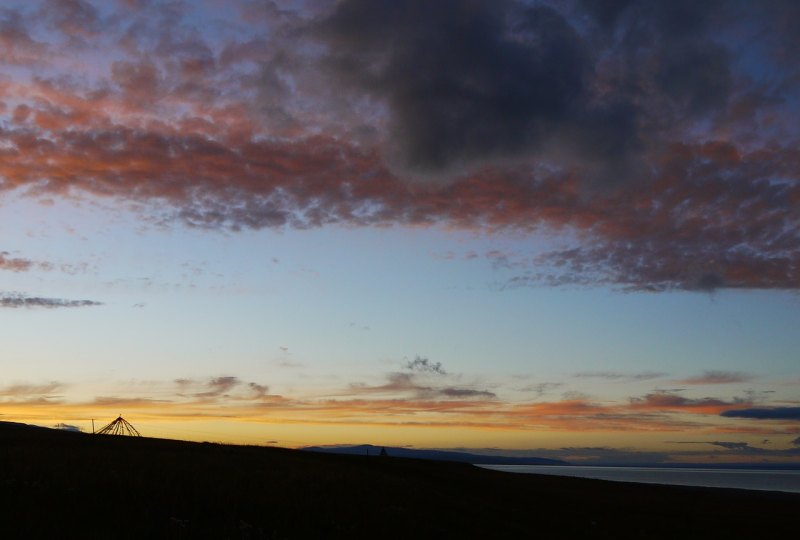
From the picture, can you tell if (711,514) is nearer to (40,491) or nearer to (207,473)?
(207,473)

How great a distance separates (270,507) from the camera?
88.9 feet

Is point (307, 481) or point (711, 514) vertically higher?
point (307, 481)

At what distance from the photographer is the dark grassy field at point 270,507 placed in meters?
22.3

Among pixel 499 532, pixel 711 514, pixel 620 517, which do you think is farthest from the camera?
pixel 711 514

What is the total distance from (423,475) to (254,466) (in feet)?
57.9

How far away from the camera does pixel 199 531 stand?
22.1 m

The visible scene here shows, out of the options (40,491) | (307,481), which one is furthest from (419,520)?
(40,491)

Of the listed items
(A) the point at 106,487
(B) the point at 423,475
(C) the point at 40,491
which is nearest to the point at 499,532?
(A) the point at 106,487

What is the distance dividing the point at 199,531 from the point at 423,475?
35.0m

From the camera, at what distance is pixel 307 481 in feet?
118

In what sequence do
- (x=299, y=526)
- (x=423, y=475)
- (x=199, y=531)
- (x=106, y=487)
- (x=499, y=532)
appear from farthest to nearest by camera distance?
1. (x=423, y=475)
2. (x=499, y=532)
3. (x=106, y=487)
4. (x=299, y=526)
5. (x=199, y=531)

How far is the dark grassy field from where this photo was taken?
22.3 meters

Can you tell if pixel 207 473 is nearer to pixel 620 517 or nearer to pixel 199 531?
pixel 199 531

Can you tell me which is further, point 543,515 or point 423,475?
point 423,475
